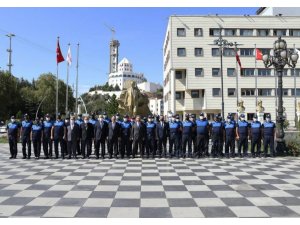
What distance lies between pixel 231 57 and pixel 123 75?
11689cm

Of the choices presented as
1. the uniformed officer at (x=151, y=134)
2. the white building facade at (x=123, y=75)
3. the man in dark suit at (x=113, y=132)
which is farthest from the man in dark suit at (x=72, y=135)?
the white building facade at (x=123, y=75)

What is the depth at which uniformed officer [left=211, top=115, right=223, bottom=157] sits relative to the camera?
12914 mm

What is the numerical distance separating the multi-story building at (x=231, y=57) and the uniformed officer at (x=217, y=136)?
33512 millimetres

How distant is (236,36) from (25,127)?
39.3 meters

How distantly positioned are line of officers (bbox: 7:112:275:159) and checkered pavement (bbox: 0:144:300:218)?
1.75 m

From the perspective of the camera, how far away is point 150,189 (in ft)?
23.1

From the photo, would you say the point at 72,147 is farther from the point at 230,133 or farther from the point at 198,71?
the point at 198,71

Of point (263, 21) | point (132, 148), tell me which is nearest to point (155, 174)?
point (132, 148)

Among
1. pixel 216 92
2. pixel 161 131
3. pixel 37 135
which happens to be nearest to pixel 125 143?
pixel 161 131

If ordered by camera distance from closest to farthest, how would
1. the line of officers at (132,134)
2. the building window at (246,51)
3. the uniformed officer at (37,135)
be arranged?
the uniformed officer at (37,135) < the line of officers at (132,134) < the building window at (246,51)

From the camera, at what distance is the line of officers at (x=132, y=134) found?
12.7 metres

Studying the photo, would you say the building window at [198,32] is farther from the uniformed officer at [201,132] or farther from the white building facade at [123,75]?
the white building facade at [123,75]

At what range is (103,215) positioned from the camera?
5.11 metres

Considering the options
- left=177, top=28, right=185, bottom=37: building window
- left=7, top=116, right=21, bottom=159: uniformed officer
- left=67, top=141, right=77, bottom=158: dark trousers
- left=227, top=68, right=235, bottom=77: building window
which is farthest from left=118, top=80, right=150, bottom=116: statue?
left=227, top=68, right=235, bottom=77: building window
